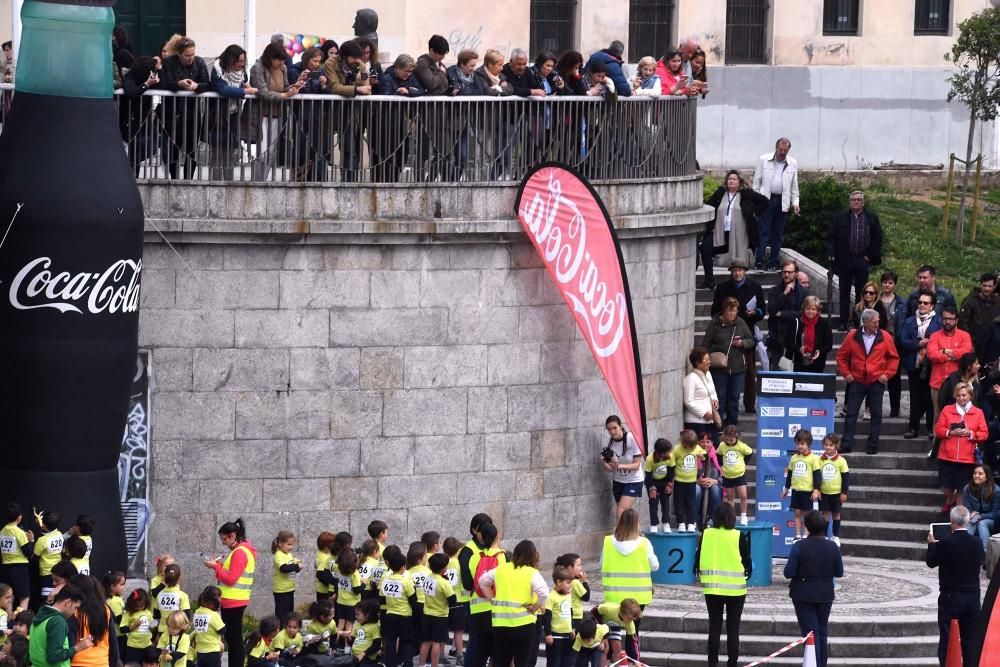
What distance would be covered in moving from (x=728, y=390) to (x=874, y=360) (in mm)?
1698

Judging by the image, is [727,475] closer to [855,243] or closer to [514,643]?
[855,243]

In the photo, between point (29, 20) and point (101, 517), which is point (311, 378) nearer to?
point (101, 517)

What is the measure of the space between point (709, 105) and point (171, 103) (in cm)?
1690

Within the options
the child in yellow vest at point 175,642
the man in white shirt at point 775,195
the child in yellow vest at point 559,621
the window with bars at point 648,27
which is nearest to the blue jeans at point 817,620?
the child in yellow vest at point 559,621

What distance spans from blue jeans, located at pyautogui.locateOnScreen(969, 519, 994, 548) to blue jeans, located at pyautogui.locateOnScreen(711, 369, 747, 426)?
3324 millimetres

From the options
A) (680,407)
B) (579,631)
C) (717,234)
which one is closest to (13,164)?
(579,631)

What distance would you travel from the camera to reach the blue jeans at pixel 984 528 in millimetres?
25906

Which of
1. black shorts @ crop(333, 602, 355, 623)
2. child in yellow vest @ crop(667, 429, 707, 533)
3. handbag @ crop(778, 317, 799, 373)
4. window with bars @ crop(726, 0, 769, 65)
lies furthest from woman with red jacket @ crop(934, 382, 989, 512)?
window with bars @ crop(726, 0, 769, 65)

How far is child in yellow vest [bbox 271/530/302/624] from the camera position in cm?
2314

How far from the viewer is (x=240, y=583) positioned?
22625mm

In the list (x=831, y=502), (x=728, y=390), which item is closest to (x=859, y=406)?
(x=728, y=390)

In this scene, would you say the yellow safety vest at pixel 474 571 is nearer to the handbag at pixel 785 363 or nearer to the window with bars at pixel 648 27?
the handbag at pixel 785 363

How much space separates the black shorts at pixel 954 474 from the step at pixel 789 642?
11.5ft

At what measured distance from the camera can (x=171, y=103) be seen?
24484 millimetres
